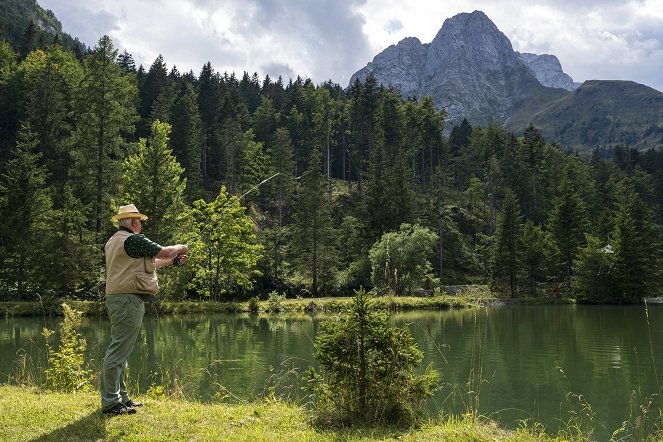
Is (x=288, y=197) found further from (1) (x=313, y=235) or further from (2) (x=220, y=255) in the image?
(2) (x=220, y=255)

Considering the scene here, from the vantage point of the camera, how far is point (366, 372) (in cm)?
574

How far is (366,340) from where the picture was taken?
19.0 ft

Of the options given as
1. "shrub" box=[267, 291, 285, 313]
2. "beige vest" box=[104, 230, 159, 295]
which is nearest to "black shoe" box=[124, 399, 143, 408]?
"beige vest" box=[104, 230, 159, 295]

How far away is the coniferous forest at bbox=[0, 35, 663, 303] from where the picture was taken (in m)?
34.2

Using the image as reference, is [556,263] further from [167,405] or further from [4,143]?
[4,143]

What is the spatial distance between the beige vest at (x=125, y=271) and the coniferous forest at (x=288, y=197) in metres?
1.22

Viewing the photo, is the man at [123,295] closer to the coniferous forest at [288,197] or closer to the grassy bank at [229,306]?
the coniferous forest at [288,197]

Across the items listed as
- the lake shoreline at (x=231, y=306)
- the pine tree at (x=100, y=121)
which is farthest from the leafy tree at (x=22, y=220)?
the pine tree at (x=100, y=121)

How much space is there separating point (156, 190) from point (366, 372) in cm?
3221

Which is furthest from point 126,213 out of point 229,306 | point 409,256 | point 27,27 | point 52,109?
point 27,27

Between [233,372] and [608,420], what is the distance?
8444mm

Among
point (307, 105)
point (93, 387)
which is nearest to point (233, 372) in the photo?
point (93, 387)

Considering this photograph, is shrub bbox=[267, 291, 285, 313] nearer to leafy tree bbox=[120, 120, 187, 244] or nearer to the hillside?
Result: leafy tree bbox=[120, 120, 187, 244]

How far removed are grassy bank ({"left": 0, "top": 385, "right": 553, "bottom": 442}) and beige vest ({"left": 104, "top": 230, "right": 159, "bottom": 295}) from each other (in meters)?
1.42
